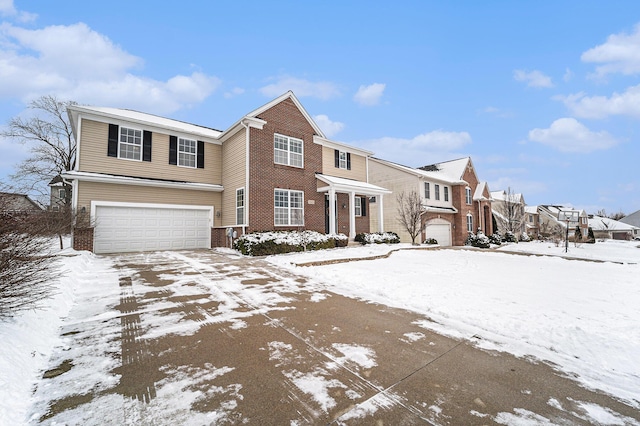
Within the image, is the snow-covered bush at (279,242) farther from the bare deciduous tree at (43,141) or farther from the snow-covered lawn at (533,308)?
the bare deciduous tree at (43,141)

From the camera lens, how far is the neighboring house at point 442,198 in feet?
72.5

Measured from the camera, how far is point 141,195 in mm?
12688

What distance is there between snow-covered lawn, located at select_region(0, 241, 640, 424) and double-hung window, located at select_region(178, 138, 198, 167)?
7.50 metres

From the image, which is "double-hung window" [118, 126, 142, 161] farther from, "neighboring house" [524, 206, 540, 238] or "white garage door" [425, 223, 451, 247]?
"neighboring house" [524, 206, 540, 238]

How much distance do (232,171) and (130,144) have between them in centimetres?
481

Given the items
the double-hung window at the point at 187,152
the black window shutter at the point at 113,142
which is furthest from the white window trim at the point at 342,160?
the black window shutter at the point at 113,142

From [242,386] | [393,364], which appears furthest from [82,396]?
[393,364]

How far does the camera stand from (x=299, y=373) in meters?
2.60

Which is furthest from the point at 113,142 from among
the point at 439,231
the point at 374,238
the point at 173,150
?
the point at 439,231

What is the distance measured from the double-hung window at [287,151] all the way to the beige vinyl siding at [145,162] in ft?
12.4

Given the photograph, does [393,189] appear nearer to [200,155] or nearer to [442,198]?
[442,198]

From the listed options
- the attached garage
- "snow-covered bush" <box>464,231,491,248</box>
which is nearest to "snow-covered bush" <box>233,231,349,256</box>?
the attached garage

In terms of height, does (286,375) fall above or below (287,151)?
below

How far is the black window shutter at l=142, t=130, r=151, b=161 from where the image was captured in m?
12.9
